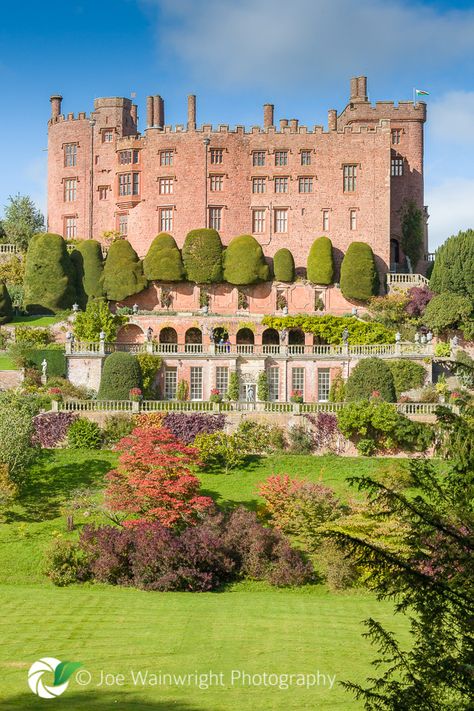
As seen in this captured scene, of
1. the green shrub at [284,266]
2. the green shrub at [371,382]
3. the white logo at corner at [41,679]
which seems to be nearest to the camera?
the white logo at corner at [41,679]

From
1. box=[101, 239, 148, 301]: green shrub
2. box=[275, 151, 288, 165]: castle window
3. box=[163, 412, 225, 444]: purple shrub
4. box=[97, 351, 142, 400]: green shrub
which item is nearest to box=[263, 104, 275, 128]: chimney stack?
box=[275, 151, 288, 165]: castle window

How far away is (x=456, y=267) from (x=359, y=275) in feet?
18.2

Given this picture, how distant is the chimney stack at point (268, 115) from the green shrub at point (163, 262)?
1027cm

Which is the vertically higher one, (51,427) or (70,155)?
(70,155)

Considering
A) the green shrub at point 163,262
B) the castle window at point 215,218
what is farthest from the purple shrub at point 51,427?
the castle window at point 215,218

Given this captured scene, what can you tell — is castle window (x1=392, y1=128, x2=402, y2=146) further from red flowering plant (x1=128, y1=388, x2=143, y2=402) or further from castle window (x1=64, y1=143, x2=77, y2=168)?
red flowering plant (x1=128, y1=388, x2=143, y2=402)

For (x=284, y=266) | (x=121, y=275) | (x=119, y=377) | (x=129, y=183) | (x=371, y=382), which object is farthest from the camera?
(x=129, y=183)

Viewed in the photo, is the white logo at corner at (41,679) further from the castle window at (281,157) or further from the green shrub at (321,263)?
the castle window at (281,157)

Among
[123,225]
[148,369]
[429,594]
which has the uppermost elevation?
[123,225]

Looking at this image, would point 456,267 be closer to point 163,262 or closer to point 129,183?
point 163,262

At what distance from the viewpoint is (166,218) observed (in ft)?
204

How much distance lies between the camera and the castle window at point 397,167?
64875mm

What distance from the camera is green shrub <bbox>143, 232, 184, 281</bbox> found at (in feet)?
193

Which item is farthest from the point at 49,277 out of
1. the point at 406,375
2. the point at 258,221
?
the point at 406,375
